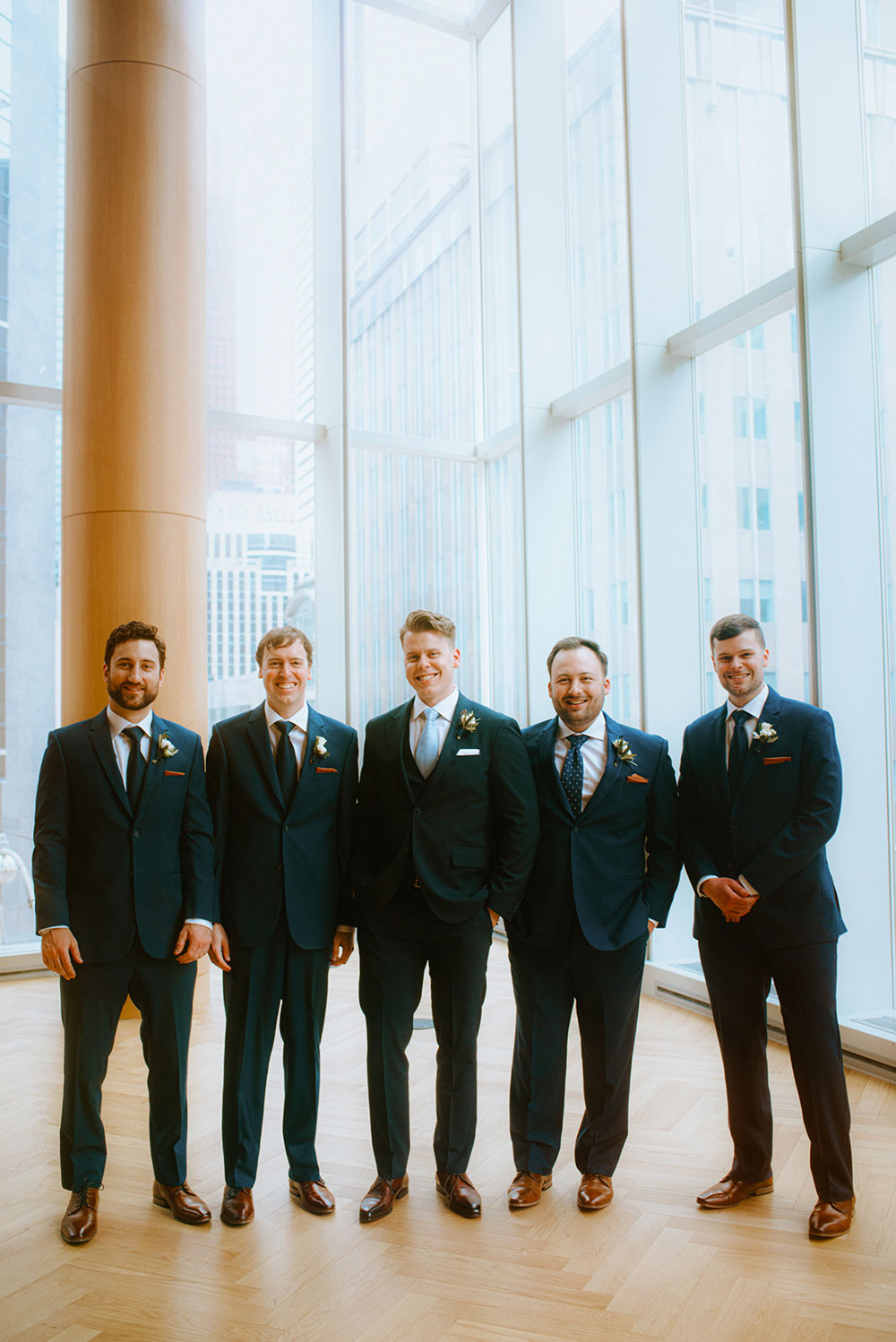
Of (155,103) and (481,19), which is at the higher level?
(481,19)

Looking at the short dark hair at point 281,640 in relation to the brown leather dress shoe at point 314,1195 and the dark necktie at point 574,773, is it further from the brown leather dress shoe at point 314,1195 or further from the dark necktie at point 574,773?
the brown leather dress shoe at point 314,1195

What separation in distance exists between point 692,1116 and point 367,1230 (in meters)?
1.38

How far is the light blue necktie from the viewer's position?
9.71ft

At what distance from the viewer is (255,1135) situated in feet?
9.53

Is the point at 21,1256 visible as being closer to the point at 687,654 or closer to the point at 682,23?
the point at 687,654

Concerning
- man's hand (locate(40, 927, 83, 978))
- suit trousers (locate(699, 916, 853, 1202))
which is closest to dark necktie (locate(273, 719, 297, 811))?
man's hand (locate(40, 927, 83, 978))

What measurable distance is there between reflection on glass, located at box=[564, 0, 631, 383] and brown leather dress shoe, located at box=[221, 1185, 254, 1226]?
493 centimetres

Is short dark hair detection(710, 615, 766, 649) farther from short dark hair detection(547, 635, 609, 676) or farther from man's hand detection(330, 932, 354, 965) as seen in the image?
man's hand detection(330, 932, 354, 965)

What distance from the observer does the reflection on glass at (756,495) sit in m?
4.76

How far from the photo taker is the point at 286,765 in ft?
9.78

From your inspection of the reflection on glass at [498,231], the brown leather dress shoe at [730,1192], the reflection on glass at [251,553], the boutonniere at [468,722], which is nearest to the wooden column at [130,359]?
the reflection on glass at [251,553]

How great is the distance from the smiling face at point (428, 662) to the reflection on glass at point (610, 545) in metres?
2.93

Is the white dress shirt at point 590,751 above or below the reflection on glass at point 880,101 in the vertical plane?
below

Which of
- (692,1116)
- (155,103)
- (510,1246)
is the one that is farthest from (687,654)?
(155,103)
